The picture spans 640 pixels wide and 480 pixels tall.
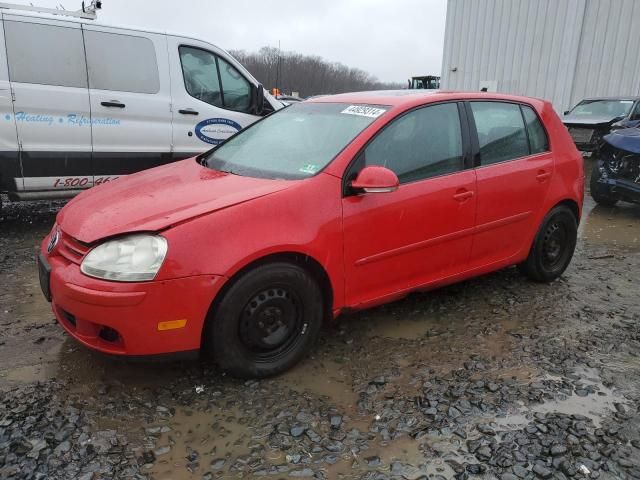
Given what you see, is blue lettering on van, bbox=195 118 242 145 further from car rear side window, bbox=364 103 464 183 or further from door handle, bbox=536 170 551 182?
door handle, bbox=536 170 551 182

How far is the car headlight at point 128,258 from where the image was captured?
2.35 meters

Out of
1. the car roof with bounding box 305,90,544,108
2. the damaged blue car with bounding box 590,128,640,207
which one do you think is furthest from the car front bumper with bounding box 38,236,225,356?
the damaged blue car with bounding box 590,128,640,207

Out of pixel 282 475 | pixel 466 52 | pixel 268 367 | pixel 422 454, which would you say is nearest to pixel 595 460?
pixel 422 454

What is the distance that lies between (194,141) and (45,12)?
1.94 m

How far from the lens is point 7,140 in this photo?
487 cm

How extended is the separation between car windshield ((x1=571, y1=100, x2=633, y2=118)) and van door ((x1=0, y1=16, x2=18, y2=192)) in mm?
11963

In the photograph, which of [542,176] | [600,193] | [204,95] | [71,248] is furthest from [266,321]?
[600,193]

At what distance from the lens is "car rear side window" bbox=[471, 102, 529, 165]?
3568 millimetres

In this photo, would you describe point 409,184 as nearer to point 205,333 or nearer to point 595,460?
point 205,333

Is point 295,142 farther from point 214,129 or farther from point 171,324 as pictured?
point 214,129

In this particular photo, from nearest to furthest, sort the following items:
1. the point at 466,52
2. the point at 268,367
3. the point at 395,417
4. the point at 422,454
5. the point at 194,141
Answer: the point at 422,454 < the point at 395,417 < the point at 268,367 < the point at 194,141 < the point at 466,52

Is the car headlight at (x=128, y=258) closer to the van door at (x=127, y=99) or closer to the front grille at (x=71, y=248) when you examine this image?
the front grille at (x=71, y=248)

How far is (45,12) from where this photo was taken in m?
5.12

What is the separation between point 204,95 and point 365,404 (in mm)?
4577
